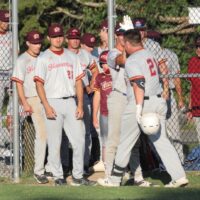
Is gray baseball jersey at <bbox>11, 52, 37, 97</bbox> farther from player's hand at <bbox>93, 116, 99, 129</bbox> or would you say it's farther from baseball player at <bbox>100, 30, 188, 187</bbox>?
baseball player at <bbox>100, 30, 188, 187</bbox>

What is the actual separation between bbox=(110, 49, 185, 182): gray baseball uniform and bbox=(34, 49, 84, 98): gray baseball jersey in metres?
1.22

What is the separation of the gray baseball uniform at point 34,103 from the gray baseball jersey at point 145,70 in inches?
76.4

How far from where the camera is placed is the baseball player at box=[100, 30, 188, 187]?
12.4 meters

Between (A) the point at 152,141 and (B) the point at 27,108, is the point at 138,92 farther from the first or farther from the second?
(B) the point at 27,108

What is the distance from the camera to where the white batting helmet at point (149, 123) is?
12.1m

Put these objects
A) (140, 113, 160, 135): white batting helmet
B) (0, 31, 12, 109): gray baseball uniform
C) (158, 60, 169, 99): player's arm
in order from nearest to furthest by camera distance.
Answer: (140, 113, 160, 135): white batting helmet < (158, 60, 169, 99): player's arm < (0, 31, 12, 109): gray baseball uniform

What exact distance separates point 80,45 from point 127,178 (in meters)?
2.63

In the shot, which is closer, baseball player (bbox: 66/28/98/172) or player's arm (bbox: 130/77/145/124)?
player's arm (bbox: 130/77/145/124)

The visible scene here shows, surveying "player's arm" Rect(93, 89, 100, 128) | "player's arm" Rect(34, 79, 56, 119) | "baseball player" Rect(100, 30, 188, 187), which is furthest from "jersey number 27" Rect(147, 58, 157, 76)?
"player's arm" Rect(93, 89, 100, 128)

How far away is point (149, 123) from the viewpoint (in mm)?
12141

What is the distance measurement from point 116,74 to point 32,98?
1.55 m

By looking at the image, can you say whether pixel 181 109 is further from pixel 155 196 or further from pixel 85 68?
pixel 155 196

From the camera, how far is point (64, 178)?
14.0 meters

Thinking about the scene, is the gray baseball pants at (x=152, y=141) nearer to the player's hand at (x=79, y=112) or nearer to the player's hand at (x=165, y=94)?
the player's hand at (x=79, y=112)
